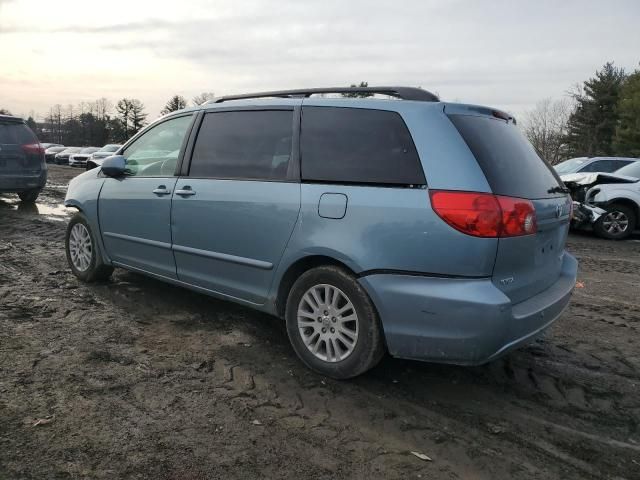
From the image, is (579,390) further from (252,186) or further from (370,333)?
(252,186)

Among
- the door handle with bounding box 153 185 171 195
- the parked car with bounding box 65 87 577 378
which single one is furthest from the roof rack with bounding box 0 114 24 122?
the parked car with bounding box 65 87 577 378

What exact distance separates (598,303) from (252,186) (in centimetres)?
386

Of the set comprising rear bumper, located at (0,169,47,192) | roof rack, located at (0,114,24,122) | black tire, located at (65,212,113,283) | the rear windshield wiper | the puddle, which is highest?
roof rack, located at (0,114,24,122)

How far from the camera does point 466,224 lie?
287 centimetres

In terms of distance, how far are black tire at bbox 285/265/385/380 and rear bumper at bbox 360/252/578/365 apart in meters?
0.08

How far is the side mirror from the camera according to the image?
4.83 meters

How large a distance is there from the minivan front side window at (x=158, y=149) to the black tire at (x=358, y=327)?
5.50ft

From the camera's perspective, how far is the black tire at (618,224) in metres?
10.2

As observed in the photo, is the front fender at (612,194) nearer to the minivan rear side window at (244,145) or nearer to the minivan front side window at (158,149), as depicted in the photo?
the minivan rear side window at (244,145)

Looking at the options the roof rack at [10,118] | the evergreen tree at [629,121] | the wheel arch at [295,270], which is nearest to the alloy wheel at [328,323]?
the wheel arch at [295,270]

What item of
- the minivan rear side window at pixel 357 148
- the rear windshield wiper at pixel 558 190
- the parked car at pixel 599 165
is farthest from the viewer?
the parked car at pixel 599 165

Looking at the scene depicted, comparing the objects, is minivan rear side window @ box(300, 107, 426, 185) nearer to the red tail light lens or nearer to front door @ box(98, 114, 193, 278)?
front door @ box(98, 114, 193, 278)

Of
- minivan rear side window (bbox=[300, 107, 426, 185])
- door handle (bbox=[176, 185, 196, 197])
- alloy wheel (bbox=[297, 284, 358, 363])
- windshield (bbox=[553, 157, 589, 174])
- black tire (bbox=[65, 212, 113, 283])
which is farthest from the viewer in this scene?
windshield (bbox=[553, 157, 589, 174])

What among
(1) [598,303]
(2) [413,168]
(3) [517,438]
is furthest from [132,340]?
(1) [598,303]
